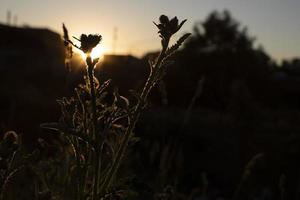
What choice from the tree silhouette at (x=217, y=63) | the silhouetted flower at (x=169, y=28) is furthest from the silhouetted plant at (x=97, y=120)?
the tree silhouette at (x=217, y=63)

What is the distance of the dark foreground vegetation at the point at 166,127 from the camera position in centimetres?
125

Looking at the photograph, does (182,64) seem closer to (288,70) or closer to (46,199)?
(288,70)

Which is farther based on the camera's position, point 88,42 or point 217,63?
point 217,63

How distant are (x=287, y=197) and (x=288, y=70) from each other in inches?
1530

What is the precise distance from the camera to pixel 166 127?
12742 millimetres

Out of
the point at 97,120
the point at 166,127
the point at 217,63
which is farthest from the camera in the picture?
the point at 217,63

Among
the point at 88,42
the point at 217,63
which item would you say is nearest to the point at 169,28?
the point at 88,42

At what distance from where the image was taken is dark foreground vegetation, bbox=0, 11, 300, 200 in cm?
125

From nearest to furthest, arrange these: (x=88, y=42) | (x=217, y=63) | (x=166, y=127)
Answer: (x=88, y=42) → (x=166, y=127) → (x=217, y=63)

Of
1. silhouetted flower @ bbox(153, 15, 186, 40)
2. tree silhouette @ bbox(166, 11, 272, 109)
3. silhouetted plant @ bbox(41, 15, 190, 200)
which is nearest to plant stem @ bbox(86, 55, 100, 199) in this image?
silhouetted plant @ bbox(41, 15, 190, 200)

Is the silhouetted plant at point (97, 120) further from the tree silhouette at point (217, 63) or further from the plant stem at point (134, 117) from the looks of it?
the tree silhouette at point (217, 63)

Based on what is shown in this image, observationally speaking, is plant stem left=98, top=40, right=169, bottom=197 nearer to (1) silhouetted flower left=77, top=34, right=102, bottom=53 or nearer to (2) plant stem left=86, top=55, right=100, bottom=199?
(2) plant stem left=86, top=55, right=100, bottom=199

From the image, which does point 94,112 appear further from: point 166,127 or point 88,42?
point 166,127

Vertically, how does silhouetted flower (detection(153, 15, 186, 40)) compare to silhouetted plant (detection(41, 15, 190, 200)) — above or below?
above
